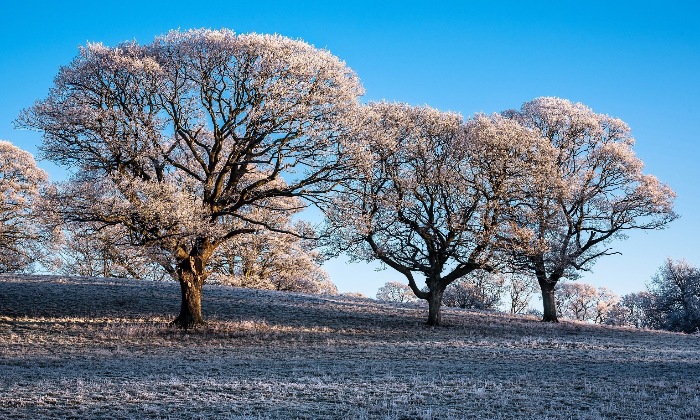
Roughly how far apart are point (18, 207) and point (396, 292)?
212 feet

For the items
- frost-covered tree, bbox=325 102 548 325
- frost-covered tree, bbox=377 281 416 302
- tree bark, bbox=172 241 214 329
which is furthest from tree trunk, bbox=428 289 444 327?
frost-covered tree, bbox=377 281 416 302

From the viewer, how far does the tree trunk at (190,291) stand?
86.1 ft

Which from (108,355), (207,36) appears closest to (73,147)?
(207,36)

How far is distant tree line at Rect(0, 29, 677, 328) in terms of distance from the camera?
2470 centimetres

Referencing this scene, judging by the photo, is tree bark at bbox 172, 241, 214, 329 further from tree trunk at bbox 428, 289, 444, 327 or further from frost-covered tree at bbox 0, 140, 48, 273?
frost-covered tree at bbox 0, 140, 48, 273

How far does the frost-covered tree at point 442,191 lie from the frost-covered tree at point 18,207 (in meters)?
31.4

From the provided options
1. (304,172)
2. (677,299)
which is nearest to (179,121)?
(304,172)

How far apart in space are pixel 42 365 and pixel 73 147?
11903 mm

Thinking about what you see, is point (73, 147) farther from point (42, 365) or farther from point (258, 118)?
point (42, 365)

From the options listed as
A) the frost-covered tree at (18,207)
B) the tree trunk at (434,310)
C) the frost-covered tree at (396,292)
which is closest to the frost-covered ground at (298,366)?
the tree trunk at (434,310)

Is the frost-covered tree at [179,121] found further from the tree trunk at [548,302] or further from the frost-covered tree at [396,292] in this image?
the frost-covered tree at [396,292]

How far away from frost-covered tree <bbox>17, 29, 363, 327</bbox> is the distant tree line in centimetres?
7

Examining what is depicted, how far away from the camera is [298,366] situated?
1750cm

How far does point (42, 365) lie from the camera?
1748 centimetres
